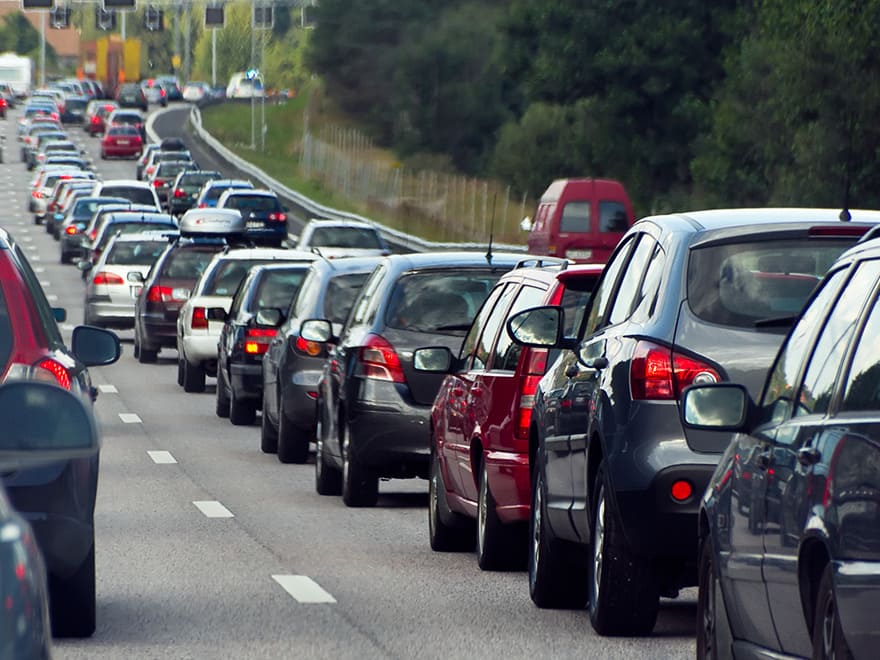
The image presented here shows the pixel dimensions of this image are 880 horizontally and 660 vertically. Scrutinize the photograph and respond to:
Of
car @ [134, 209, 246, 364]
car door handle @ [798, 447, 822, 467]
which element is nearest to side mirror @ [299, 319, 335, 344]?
car door handle @ [798, 447, 822, 467]

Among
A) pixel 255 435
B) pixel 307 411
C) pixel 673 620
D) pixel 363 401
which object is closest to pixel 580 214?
pixel 255 435

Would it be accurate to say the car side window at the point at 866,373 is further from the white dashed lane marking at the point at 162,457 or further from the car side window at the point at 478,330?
the white dashed lane marking at the point at 162,457

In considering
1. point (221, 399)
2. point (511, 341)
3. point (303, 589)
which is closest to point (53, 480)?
point (303, 589)

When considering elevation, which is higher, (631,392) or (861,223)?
(861,223)

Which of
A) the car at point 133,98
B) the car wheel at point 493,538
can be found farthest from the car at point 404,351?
the car at point 133,98

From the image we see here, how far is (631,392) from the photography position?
868 centimetres

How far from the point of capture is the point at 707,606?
23.8 ft

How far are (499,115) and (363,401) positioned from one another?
286ft

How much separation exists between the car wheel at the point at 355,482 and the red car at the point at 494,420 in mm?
1967

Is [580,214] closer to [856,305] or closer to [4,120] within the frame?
[856,305]

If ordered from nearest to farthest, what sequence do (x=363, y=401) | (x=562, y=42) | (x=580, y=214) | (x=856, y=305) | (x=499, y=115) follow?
(x=856, y=305)
(x=363, y=401)
(x=580, y=214)
(x=562, y=42)
(x=499, y=115)

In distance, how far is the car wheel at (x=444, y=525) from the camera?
40.9ft

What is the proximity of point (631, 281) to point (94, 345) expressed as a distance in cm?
220

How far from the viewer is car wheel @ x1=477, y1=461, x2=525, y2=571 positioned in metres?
11.3
